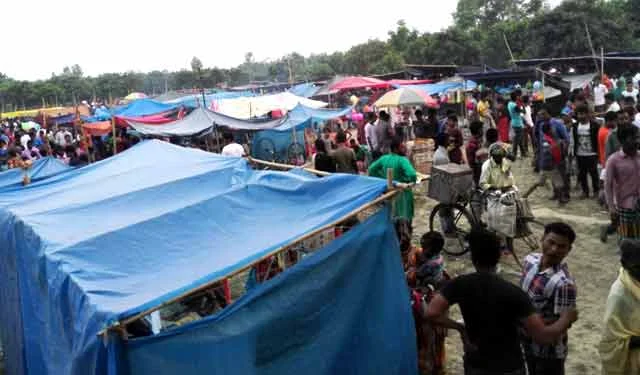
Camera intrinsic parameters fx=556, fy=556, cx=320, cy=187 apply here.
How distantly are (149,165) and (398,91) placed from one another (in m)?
9.29

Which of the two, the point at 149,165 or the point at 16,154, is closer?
the point at 149,165

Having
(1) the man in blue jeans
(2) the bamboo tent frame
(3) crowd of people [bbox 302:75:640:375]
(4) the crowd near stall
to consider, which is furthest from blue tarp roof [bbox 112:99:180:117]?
(2) the bamboo tent frame

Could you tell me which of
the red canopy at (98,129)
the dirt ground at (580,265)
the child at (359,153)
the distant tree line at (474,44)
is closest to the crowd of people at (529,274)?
the dirt ground at (580,265)

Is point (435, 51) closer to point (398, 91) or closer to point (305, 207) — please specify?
point (398, 91)

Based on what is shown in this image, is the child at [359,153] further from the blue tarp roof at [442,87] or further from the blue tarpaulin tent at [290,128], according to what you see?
the blue tarp roof at [442,87]

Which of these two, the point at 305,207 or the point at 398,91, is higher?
the point at 398,91

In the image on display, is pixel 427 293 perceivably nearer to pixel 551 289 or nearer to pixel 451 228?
pixel 551 289

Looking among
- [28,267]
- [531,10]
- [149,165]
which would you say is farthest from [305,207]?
[531,10]

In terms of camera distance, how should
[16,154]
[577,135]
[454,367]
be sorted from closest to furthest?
[454,367] < [577,135] < [16,154]

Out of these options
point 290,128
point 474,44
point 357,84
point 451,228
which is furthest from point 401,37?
point 451,228

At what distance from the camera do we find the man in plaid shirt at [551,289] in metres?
3.17

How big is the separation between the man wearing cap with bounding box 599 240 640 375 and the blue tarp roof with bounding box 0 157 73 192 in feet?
21.7

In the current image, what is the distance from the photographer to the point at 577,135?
8.83 metres

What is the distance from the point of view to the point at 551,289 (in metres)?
3.20
